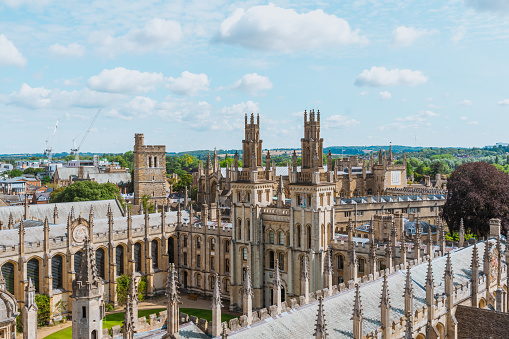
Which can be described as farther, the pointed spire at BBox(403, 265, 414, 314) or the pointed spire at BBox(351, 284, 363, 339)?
the pointed spire at BBox(403, 265, 414, 314)

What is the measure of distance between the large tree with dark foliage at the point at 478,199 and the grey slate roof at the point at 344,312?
21.1m

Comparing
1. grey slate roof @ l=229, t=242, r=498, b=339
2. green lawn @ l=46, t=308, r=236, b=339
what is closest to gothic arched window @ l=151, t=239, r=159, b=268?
green lawn @ l=46, t=308, r=236, b=339

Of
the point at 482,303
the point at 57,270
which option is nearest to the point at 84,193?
the point at 57,270

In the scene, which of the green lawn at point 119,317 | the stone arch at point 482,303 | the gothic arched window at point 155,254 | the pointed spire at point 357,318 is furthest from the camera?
the gothic arched window at point 155,254

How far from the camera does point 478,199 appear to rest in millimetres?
52438

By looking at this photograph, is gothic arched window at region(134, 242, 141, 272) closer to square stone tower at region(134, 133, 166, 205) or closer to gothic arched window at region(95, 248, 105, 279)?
gothic arched window at region(95, 248, 105, 279)

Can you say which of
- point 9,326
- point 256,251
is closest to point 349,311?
point 9,326

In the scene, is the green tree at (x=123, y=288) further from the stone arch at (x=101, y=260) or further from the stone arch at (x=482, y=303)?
the stone arch at (x=482, y=303)

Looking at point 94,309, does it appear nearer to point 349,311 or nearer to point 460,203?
point 349,311

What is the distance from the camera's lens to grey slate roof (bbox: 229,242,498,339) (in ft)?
74.0

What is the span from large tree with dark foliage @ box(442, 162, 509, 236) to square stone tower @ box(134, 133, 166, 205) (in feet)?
148

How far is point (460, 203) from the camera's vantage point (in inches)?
2135

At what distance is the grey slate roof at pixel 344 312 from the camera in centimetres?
2256

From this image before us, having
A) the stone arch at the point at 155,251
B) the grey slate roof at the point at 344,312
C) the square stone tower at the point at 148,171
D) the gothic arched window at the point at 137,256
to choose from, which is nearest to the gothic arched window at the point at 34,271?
the gothic arched window at the point at 137,256
